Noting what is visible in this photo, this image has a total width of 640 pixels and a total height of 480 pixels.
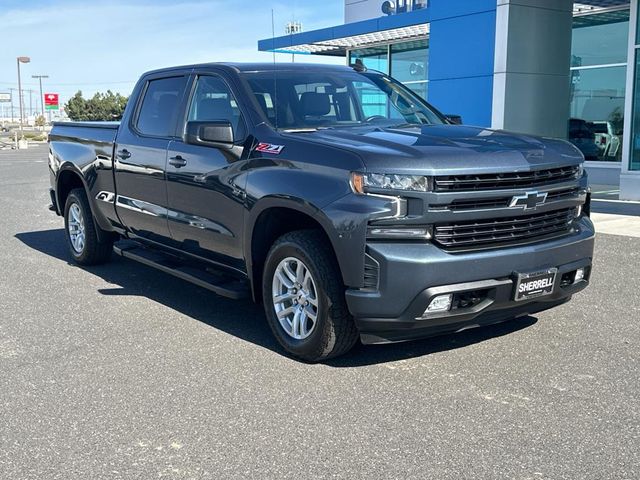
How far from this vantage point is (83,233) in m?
7.78

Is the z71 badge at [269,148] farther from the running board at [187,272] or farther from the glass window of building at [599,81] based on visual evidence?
the glass window of building at [599,81]

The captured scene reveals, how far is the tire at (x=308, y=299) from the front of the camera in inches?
175

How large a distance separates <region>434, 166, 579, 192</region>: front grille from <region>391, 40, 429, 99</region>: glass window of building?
1773 cm

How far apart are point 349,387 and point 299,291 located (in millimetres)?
739

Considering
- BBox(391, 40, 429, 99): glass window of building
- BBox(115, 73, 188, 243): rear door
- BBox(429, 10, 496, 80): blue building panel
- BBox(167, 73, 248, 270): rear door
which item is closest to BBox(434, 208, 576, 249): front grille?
BBox(167, 73, 248, 270): rear door

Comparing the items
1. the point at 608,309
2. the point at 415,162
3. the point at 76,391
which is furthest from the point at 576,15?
the point at 76,391

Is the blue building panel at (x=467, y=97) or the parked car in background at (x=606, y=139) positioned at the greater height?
the blue building panel at (x=467, y=97)

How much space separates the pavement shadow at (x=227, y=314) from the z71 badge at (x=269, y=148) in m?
1.36

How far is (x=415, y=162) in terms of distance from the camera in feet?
13.6

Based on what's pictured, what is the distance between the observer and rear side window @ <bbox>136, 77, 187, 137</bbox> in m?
6.23

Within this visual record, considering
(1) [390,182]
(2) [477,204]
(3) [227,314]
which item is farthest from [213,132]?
(2) [477,204]

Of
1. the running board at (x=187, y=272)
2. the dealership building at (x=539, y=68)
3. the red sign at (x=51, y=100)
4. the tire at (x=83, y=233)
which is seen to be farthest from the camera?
the red sign at (x=51, y=100)

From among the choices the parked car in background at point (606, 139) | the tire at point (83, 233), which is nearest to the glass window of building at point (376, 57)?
the parked car in background at point (606, 139)

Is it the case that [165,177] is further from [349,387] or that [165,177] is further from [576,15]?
[576,15]
